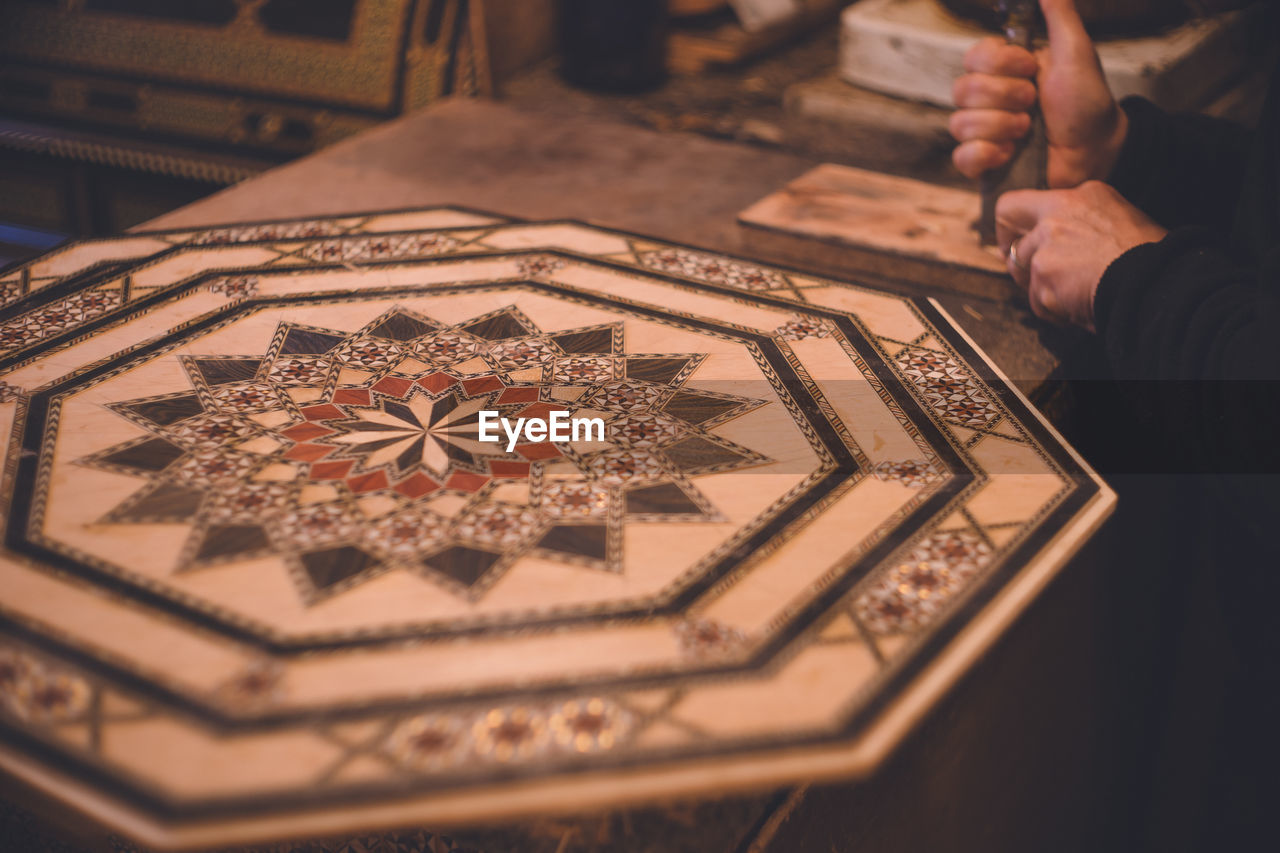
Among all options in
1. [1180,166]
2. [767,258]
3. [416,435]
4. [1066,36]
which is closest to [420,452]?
[416,435]

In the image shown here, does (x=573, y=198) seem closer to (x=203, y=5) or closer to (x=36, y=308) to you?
(x=36, y=308)

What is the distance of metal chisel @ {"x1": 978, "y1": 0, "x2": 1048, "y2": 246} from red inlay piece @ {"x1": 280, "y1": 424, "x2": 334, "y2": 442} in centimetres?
93

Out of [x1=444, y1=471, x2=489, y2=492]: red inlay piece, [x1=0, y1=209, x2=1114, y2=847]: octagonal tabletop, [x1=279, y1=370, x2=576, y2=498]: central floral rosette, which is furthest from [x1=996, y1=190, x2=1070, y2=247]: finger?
[x1=444, y1=471, x2=489, y2=492]: red inlay piece

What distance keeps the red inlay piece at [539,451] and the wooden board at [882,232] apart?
64 centimetres

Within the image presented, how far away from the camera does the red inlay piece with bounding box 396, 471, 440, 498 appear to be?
775 millimetres

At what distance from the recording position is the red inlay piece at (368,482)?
779 millimetres

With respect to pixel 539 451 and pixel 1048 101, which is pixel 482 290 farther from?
pixel 1048 101

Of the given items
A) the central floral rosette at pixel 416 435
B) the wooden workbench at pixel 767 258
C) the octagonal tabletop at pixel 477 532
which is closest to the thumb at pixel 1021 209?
the wooden workbench at pixel 767 258

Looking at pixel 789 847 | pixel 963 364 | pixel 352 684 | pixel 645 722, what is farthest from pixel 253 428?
pixel 963 364

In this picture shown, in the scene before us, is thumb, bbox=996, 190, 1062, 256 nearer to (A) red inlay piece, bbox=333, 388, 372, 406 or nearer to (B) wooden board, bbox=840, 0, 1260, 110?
(B) wooden board, bbox=840, 0, 1260, 110

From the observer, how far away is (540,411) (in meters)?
0.90

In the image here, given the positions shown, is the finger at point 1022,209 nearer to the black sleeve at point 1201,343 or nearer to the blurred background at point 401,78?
the black sleeve at point 1201,343

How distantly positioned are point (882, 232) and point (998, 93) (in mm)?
243

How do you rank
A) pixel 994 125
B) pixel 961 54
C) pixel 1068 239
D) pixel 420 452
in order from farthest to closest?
pixel 961 54, pixel 994 125, pixel 1068 239, pixel 420 452
